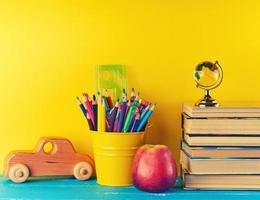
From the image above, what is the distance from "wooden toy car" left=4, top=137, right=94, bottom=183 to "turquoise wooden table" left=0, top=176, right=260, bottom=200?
0.02m

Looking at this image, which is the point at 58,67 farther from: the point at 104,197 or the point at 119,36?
the point at 104,197

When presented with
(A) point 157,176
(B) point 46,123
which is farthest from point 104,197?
(B) point 46,123

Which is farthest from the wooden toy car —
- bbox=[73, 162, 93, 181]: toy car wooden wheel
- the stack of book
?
the stack of book

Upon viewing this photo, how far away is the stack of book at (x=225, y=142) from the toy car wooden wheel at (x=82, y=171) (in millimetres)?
223

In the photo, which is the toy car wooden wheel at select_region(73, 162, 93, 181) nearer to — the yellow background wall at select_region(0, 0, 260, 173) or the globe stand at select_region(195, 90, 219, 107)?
the yellow background wall at select_region(0, 0, 260, 173)

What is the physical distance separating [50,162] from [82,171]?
7 centimetres

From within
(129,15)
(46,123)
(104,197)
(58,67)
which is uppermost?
(129,15)

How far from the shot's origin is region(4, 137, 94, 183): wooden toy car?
0.94m

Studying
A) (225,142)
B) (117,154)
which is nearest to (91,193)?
(117,154)

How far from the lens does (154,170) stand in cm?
85

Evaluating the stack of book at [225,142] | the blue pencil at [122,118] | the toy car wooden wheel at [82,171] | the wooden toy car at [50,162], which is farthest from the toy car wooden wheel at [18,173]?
the stack of book at [225,142]

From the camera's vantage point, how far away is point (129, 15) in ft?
3.36

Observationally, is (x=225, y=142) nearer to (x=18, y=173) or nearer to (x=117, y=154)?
(x=117, y=154)

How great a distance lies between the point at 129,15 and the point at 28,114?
0.31 metres
